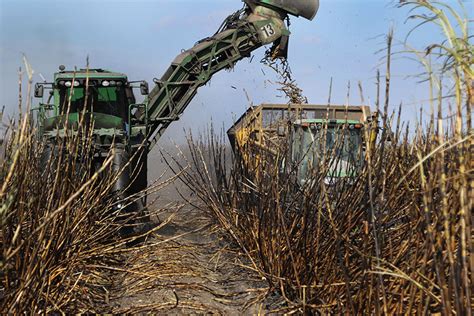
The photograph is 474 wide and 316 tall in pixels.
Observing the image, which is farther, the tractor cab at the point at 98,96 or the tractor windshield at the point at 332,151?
the tractor cab at the point at 98,96

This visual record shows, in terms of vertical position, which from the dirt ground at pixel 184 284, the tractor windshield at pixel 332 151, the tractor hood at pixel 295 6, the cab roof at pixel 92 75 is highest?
the tractor hood at pixel 295 6

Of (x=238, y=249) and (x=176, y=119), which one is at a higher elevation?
(x=176, y=119)

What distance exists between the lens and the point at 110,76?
931cm

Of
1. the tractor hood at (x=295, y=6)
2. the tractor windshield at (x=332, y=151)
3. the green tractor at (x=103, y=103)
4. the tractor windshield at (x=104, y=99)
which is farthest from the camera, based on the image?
the tractor hood at (x=295, y=6)

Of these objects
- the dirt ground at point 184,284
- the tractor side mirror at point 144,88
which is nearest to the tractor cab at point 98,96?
the tractor side mirror at point 144,88

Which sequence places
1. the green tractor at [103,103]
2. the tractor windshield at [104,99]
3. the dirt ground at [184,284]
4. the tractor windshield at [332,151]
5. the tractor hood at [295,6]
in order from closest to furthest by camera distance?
the tractor windshield at [332,151] → the dirt ground at [184,284] → the green tractor at [103,103] → the tractor windshield at [104,99] → the tractor hood at [295,6]

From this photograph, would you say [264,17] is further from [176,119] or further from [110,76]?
[110,76]

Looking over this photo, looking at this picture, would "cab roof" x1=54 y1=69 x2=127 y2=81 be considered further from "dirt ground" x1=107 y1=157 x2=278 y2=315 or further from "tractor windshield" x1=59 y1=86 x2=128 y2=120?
"dirt ground" x1=107 y1=157 x2=278 y2=315

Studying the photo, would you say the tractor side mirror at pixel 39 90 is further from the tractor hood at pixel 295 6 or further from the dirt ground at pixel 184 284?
the tractor hood at pixel 295 6

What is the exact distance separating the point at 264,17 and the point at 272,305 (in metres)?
7.52

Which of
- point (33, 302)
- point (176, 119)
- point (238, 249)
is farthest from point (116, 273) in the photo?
point (176, 119)

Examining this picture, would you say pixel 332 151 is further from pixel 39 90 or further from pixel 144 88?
pixel 39 90

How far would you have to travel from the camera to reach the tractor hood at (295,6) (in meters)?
11.5

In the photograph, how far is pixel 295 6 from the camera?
11.5 m
